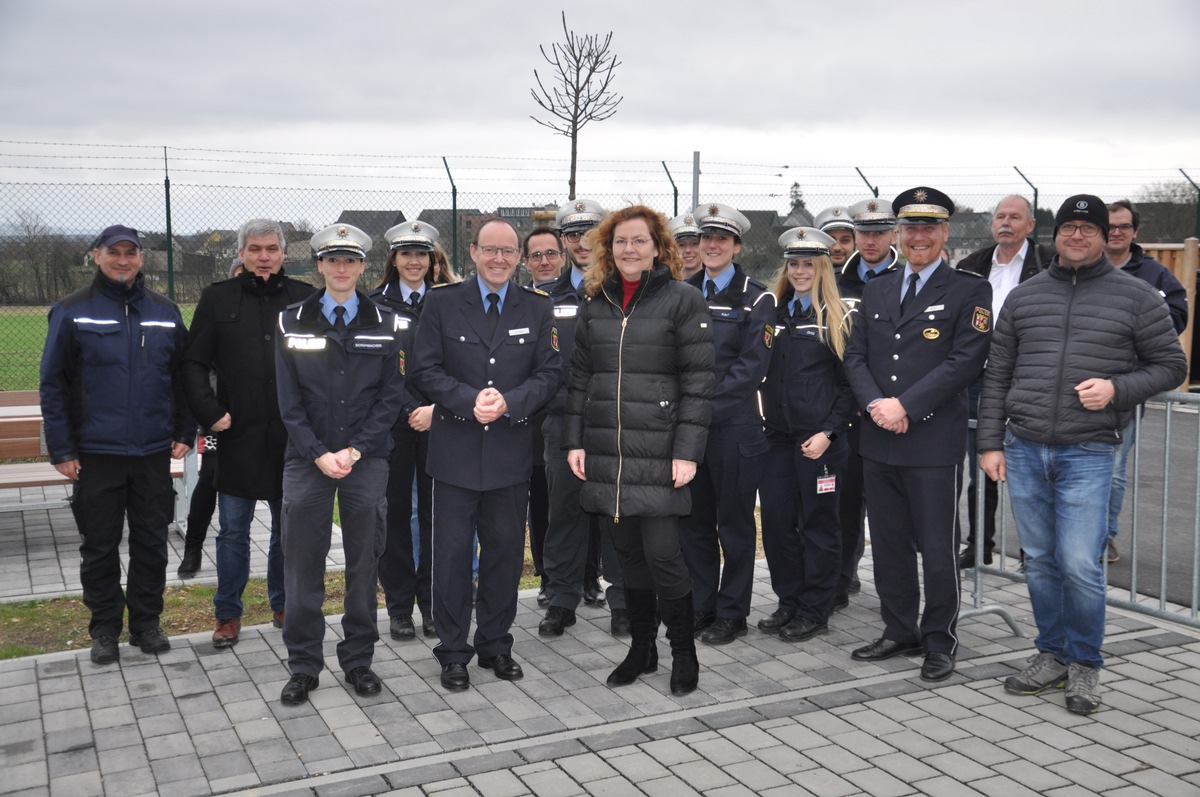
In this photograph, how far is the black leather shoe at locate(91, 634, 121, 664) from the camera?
548 centimetres

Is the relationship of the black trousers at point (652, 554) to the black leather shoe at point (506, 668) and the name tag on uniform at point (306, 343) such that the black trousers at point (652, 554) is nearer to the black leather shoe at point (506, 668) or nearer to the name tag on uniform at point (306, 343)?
the black leather shoe at point (506, 668)

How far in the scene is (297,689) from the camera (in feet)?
16.4

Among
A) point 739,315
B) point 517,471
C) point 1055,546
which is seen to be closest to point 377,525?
point 517,471

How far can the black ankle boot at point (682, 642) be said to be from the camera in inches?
202

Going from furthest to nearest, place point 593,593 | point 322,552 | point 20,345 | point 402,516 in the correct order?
point 20,345 → point 593,593 → point 402,516 → point 322,552

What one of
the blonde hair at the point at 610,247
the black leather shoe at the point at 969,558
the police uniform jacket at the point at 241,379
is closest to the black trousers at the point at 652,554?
the blonde hair at the point at 610,247

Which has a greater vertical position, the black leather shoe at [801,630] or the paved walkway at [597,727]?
the black leather shoe at [801,630]

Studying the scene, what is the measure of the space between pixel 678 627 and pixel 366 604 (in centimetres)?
145

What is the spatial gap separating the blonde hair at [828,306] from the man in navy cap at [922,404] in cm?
24

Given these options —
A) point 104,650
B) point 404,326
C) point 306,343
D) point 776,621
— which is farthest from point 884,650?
point 104,650

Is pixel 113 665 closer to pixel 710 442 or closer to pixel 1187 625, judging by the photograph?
pixel 710 442

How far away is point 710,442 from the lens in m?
5.81

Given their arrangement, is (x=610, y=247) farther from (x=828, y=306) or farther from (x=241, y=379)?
(x=241, y=379)

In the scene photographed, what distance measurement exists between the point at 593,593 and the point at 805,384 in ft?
6.08
